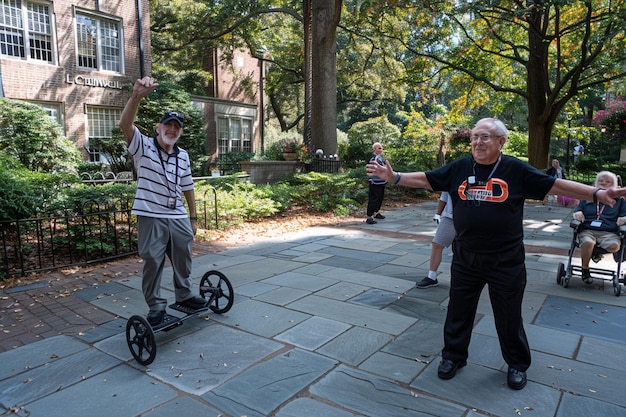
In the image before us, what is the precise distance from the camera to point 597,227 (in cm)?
516

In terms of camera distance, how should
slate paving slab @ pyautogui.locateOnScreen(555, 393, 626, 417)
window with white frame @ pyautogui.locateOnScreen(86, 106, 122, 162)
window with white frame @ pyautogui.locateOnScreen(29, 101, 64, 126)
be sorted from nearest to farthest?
slate paving slab @ pyautogui.locateOnScreen(555, 393, 626, 417) < window with white frame @ pyautogui.locateOnScreen(29, 101, 64, 126) < window with white frame @ pyautogui.locateOnScreen(86, 106, 122, 162)

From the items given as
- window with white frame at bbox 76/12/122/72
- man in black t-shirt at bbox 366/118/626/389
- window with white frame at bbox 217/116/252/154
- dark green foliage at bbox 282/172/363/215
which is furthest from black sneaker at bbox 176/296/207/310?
window with white frame at bbox 217/116/252/154

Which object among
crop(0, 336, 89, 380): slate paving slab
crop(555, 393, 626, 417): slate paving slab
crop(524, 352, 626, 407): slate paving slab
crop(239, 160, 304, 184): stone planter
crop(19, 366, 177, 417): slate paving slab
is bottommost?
crop(0, 336, 89, 380): slate paving slab

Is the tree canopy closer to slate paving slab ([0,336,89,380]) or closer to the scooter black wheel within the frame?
the scooter black wheel

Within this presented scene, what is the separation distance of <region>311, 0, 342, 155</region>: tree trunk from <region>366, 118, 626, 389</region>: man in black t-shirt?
12.8 metres

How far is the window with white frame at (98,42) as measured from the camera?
56.5ft

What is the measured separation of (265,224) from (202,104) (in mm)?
14755

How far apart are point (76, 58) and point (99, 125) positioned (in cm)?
262

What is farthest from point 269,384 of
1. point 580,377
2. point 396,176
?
point 580,377

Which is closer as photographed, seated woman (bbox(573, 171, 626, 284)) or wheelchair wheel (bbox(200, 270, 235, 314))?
wheelchair wheel (bbox(200, 270, 235, 314))

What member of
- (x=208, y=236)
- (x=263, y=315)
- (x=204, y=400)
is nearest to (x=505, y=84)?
(x=208, y=236)

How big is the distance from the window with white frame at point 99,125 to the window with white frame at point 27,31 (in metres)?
2.32

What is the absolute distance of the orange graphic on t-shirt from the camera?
282 centimetres

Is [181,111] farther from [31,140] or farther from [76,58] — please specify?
[31,140]
